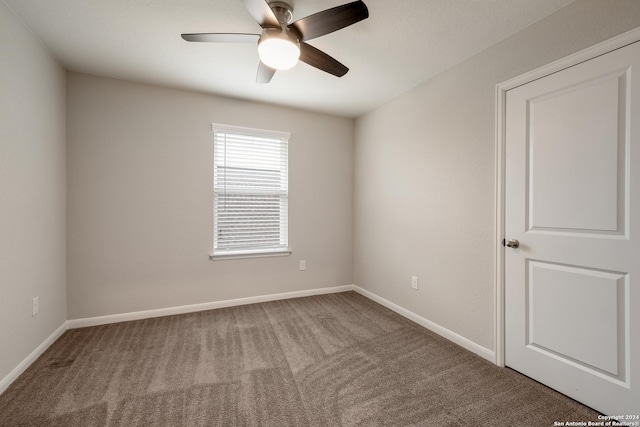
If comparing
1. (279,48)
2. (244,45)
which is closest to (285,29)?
(279,48)

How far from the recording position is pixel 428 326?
2719mm

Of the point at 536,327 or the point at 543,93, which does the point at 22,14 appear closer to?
the point at 543,93

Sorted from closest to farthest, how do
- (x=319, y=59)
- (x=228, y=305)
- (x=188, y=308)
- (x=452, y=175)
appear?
(x=319, y=59) < (x=452, y=175) < (x=188, y=308) < (x=228, y=305)

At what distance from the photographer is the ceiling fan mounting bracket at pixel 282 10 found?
67.9 inches

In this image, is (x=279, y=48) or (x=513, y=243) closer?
(x=279, y=48)

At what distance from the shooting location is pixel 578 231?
1.68 m

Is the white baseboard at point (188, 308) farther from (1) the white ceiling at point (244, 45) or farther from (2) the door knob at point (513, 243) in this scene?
(1) the white ceiling at point (244, 45)

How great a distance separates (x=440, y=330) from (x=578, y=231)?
4.68 feet

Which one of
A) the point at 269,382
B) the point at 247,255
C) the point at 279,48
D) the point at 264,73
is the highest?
the point at 264,73

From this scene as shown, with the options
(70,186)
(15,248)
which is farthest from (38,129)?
(15,248)

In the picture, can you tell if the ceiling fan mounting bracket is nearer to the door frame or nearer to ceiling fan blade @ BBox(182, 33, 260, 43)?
ceiling fan blade @ BBox(182, 33, 260, 43)

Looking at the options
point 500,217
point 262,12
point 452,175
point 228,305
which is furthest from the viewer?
point 228,305

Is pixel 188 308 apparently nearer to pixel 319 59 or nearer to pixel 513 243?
pixel 319 59

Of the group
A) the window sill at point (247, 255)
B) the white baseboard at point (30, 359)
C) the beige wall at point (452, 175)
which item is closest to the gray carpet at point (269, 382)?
the white baseboard at point (30, 359)
